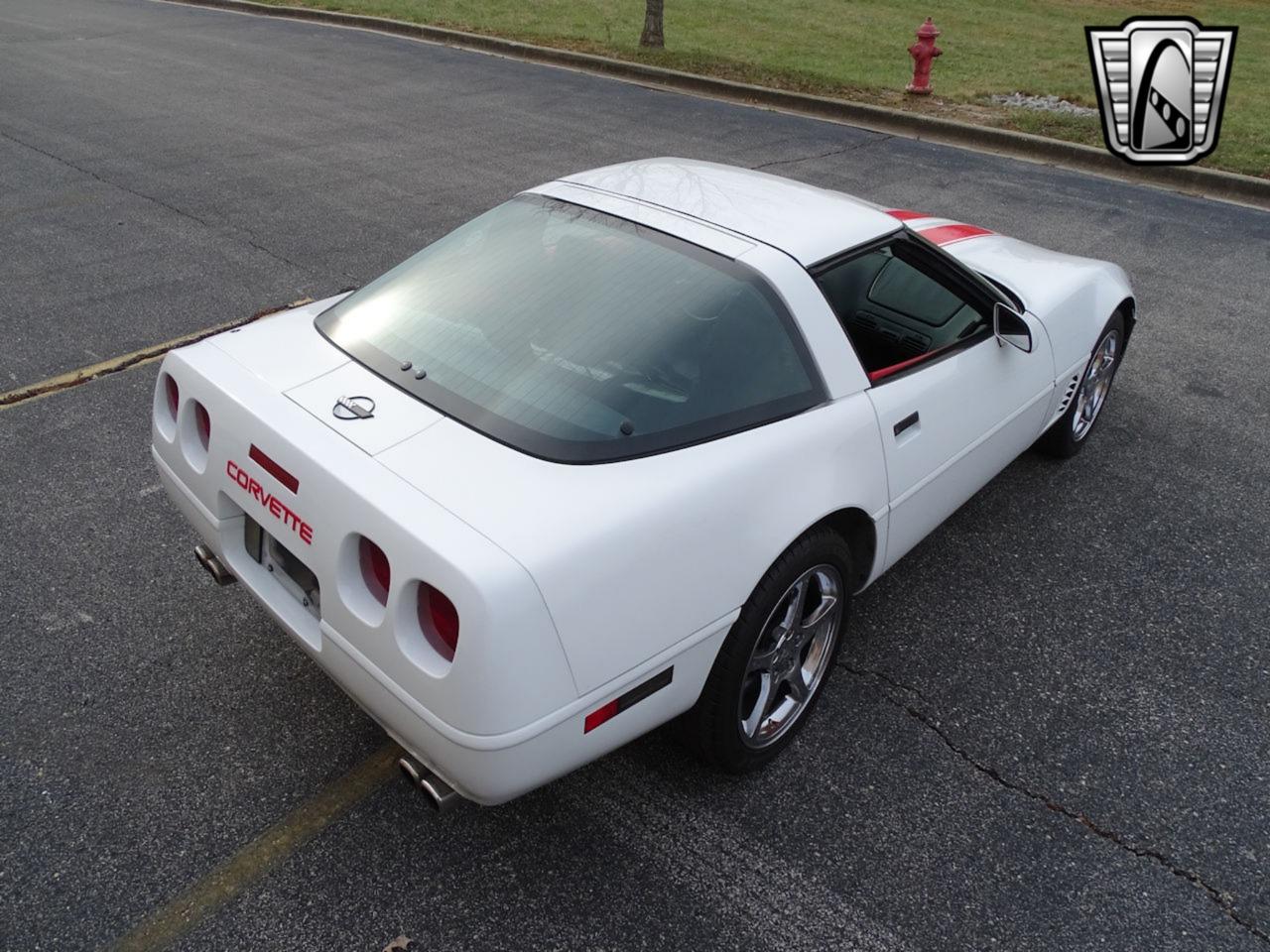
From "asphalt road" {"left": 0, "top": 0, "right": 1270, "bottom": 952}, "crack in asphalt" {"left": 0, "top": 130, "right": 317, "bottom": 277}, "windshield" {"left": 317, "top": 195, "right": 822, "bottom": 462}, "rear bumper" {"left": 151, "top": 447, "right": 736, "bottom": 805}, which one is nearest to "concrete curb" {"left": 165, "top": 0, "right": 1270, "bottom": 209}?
"asphalt road" {"left": 0, "top": 0, "right": 1270, "bottom": 952}

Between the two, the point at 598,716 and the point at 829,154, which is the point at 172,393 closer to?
the point at 598,716

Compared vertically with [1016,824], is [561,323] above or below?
above

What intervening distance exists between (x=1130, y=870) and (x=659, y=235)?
2.21 metres

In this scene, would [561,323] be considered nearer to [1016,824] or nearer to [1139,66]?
[1016,824]

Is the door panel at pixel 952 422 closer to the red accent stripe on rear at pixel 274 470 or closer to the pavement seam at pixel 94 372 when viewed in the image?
the red accent stripe on rear at pixel 274 470

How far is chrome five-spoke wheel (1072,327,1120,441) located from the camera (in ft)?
15.1

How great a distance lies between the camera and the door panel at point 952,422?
3199 millimetres

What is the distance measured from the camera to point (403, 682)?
7.50 ft

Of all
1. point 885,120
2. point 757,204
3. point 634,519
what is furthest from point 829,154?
point 634,519

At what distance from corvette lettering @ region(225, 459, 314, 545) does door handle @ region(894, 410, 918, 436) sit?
175cm

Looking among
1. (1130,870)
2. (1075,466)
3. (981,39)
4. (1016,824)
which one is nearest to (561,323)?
(1016,824)

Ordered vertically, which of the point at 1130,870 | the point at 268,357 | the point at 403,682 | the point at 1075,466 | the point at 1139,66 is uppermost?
the point at 1139,66

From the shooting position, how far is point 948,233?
4.56 m

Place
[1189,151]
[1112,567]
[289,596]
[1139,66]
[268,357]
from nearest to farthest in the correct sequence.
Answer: [289,596]
[268,357]
[1112,567]
[1189,151]
[1139,66]
